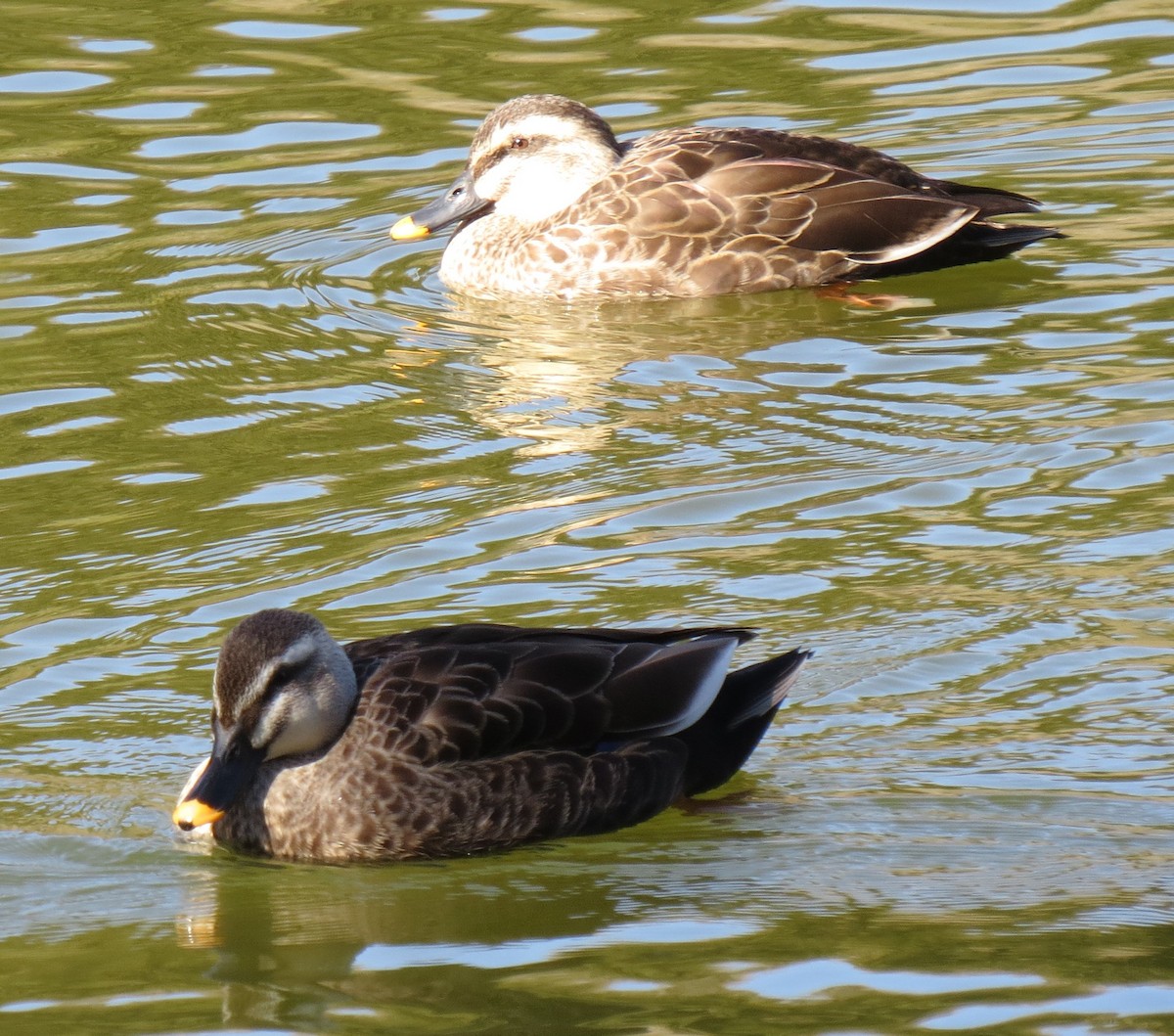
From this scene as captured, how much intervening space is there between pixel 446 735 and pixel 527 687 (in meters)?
0.27

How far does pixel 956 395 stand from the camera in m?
9.54

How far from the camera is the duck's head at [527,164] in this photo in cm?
1226

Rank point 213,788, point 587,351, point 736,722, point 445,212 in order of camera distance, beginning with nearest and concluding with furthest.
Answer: point 213,788, point 736,722, point 587,351, point 445,212

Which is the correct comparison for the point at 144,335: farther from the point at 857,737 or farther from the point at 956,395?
the point at 857,737

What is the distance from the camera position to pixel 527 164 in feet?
40.9

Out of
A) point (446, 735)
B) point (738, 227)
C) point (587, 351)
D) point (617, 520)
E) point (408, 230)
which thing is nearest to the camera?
point (446, 735)

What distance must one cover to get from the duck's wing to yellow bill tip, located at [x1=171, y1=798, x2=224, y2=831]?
1.70ft

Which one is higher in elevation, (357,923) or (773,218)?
(773,218)

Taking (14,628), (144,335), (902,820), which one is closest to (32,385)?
(144,335)

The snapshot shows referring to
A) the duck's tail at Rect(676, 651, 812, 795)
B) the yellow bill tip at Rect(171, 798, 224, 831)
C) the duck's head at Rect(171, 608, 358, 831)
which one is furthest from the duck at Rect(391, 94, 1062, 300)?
the yellow bill tip at Rect(171, 798, 224, 831)

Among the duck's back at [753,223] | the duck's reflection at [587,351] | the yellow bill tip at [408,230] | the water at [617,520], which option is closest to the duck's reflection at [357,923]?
the water at [617,520]

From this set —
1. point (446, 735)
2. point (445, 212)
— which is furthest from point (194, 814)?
point (445, 212)

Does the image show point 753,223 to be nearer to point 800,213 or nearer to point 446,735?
point 800,213

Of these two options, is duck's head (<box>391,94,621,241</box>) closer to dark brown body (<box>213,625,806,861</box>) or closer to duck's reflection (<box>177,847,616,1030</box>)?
dark brown body (<box>213,625,806,861</box>)
